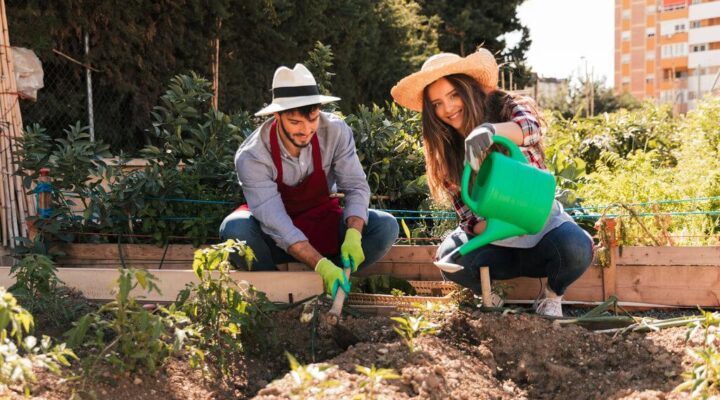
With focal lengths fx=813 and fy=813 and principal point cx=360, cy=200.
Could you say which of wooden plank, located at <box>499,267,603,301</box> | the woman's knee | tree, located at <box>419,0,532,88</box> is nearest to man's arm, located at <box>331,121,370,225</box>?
wooden plank, located at <box>499,267,603,301</box>

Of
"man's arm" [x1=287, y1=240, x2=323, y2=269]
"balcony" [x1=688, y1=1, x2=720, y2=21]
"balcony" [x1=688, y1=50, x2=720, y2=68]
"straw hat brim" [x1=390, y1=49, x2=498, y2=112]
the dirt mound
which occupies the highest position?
"balcony" [x1=688, y1=1, x2=720, y2=21]

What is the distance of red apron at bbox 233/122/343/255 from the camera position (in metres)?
3.38

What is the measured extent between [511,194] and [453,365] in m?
0.59

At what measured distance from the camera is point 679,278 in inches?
132

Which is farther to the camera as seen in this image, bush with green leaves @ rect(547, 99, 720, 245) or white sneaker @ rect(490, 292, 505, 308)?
bush with green leaves @ rect(547, 99, 720, 245)

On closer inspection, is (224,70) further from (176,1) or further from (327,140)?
(327,140)

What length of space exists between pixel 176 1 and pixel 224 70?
127cm

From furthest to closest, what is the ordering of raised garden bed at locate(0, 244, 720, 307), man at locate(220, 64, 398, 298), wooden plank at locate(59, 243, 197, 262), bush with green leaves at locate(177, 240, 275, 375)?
wooden plank at locate(59, 243, 197, 262) < raised garden bed at locate(0, 244, 720, 307) < man at locate(220, 64, 398, 298) < bush with green leaves at locate(177, 240, 275, 375)

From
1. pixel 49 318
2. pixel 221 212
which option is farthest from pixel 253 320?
pixel 221 212

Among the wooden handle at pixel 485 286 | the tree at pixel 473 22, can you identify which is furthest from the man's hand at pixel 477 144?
the tree at pixel 473 22

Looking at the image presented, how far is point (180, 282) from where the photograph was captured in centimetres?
333

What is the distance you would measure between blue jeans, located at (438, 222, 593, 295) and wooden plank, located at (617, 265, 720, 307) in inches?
16.4

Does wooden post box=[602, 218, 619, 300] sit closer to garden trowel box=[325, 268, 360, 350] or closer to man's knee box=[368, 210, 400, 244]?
man's knee box=[368, 210, 400, 244]

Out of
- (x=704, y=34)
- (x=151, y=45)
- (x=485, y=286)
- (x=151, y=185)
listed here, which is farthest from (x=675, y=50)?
(x=485, y=286)
